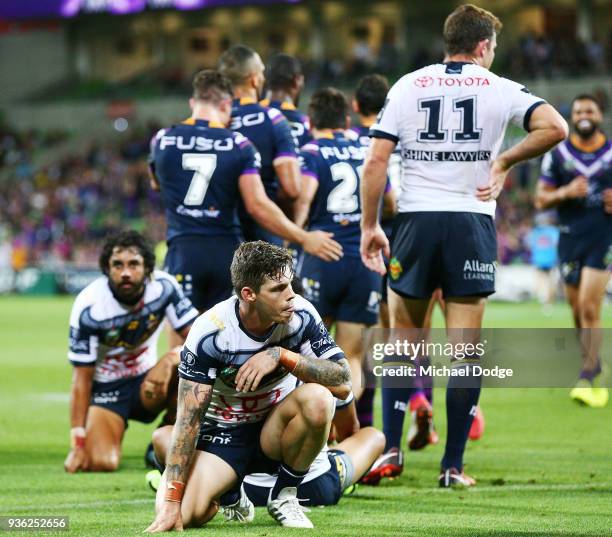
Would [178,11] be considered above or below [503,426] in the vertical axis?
above

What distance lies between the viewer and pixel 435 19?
42000 mm

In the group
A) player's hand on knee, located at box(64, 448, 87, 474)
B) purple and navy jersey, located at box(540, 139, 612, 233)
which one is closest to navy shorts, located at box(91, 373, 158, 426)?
player's hand on knee, located at box(64, 448, 87, 474)

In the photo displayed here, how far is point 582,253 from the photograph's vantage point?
34.1 feet

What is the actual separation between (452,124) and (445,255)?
0.69 meters

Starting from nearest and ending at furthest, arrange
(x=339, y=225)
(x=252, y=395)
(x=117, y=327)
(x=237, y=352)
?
(x=237, y=352)
(x=252, y=395)
(x=117, y=327)
(x=339, y=225)

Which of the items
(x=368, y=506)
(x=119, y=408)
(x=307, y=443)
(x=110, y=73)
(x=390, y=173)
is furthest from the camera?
(x=110, y=73)

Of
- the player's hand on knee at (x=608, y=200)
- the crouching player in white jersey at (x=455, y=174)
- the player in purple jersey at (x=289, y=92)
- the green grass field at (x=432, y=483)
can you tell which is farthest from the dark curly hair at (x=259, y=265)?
the player's hand on knee at (x=608, y=200)

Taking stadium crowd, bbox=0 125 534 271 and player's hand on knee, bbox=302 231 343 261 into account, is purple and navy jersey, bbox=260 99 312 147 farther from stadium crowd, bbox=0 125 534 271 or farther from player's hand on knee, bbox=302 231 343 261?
stadium crowd, bbox=0 125 534 271

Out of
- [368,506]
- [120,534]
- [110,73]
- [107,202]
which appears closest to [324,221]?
[368,506]

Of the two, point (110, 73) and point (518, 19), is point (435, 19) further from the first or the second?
point (110, 73)

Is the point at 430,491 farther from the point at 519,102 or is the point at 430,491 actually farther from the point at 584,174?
the point at 584,174

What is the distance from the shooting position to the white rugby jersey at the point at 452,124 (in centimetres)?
636

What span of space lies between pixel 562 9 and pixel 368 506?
3733 cm

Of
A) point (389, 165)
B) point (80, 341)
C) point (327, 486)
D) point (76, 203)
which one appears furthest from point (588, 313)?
point (76, 203)
